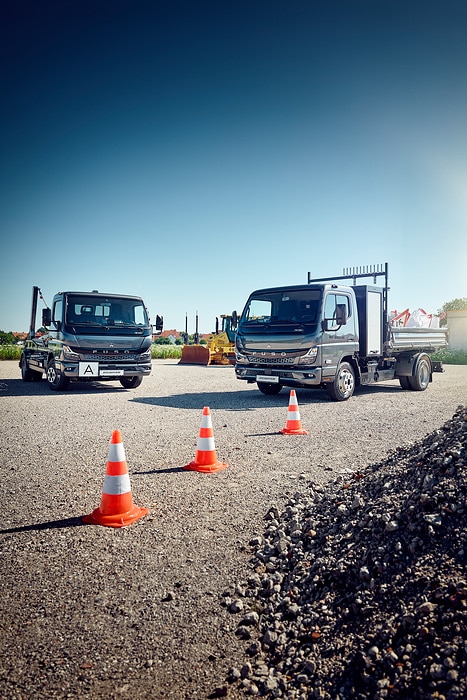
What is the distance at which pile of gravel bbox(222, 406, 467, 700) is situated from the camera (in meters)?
2.13

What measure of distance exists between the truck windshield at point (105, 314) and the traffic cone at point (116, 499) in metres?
9.14

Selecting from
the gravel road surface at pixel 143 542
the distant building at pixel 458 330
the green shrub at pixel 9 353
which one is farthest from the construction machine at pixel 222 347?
the distant building at pixel 458 330

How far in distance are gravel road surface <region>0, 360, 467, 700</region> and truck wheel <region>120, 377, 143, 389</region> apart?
18.2 feet

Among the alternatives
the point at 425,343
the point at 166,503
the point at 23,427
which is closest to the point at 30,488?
the point at 166,503

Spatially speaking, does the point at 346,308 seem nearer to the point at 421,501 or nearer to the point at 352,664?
the point at 421,501

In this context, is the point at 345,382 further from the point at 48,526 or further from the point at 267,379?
the point at 48,526

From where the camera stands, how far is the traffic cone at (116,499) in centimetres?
401

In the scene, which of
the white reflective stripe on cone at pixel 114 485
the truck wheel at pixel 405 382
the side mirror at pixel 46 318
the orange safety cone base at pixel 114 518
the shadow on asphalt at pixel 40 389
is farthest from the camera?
the truck wheel at pixel 405 382

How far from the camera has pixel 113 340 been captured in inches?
502

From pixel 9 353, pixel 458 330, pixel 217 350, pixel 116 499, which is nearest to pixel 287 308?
pixel 116 499

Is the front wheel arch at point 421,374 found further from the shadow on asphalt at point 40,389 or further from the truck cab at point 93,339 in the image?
the shadow on asphalt at point 40,389

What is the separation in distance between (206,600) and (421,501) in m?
1.42

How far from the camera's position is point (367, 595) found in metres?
2.60

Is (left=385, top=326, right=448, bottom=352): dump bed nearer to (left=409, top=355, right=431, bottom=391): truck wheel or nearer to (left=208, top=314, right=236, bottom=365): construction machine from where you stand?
(left=409, top=355, right=431, bottom=391): truck wheel
